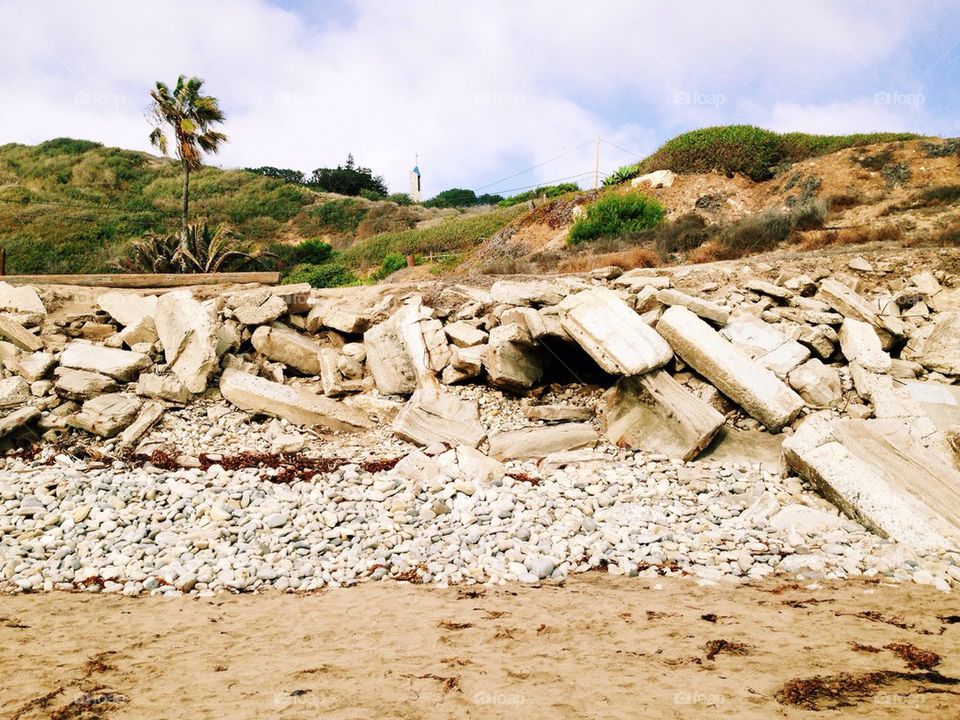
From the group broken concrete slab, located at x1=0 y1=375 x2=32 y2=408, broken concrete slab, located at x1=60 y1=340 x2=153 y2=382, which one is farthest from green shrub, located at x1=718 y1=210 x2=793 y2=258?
broken concrete slab, located at x1=0 y1=375 x2=32 y2=408

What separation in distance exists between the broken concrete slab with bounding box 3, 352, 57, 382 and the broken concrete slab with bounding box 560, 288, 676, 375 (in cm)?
685

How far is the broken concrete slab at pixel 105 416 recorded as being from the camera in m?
6.89

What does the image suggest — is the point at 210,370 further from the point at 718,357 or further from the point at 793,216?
the point at 793,216

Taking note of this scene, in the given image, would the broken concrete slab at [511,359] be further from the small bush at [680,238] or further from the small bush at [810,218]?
the small bush at [810,218]

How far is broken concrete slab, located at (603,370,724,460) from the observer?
20.0ft

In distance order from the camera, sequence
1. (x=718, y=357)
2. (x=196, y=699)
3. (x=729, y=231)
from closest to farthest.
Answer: (x=196, y=699) → (x=718, y=357) → (x=729, y=231)

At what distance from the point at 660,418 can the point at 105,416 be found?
21.9ft

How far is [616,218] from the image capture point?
17.3 m

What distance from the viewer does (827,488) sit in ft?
16.5

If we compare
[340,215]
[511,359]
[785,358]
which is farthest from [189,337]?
[340,215]

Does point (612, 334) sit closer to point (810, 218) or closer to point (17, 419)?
point (17, 419)

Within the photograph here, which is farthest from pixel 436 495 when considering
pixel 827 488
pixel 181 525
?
pixel 827 488

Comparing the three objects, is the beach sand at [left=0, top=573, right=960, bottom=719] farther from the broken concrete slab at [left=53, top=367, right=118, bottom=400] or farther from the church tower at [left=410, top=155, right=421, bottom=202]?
the church tower at [left=410, top=155, right=421, bottom=202]

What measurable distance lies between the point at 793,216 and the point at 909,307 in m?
5.66
